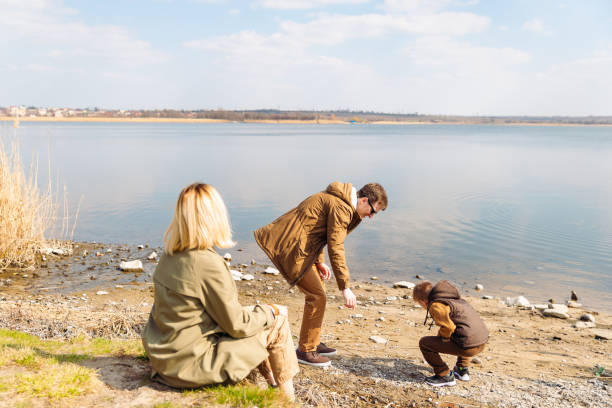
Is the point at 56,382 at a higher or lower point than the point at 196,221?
lower

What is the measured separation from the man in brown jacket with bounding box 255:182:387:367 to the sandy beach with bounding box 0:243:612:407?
908 mm

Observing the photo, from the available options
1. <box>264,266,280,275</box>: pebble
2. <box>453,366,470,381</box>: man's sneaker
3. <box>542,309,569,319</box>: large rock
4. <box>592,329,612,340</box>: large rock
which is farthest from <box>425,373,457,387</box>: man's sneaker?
<box>264,266,280,275</box>: pebble

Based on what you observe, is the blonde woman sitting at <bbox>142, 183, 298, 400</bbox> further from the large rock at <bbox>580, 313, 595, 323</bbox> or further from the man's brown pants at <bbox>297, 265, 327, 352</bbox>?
the large rock at <bbox>580, 313, 595, 323</bbox>

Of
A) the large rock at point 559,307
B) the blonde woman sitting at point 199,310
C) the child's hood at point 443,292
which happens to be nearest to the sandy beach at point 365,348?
the large rock at point 559,307

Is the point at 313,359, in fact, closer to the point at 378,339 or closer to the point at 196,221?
the point at 378,339

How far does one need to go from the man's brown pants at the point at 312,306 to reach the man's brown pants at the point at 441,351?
1.31 meters

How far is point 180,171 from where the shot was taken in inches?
1359

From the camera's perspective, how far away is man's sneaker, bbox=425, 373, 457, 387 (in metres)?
5.72

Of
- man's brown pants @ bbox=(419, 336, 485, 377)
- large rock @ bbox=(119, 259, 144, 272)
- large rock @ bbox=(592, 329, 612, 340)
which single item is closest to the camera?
man's brown pants @ bbox=(419, 336, 485, 377)

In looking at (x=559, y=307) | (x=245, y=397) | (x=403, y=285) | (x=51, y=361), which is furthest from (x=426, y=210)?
(x=51, y=361)

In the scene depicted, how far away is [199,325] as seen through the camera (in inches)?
150

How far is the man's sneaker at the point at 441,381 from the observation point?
5723 mm

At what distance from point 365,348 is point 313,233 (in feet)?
7.47

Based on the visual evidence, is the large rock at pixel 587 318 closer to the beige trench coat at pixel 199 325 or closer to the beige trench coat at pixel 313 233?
the beige trench coat at pixel 313 233
